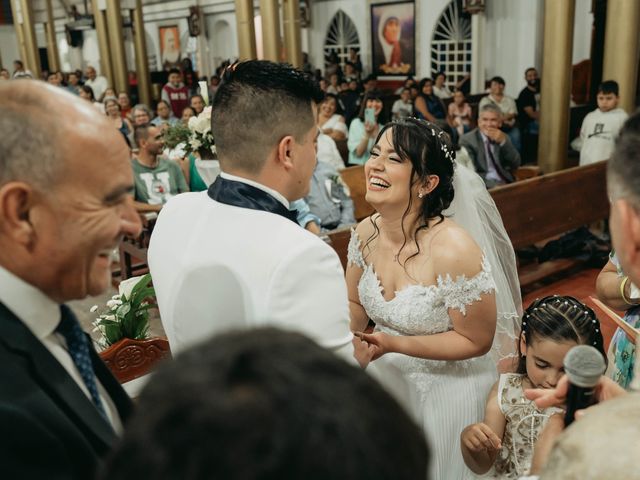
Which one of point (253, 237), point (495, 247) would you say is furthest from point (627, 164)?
point (495, 247)

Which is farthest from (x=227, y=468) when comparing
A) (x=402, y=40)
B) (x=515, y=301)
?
(x=402, y=40)

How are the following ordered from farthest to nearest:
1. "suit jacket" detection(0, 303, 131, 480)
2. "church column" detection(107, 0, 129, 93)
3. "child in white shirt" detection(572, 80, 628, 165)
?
"church column" detection(107, 0, 129, 93), "child in white shirt" detection(572, 80, 628, 165), "suit jacket" detection(0, 303, 131, 480)

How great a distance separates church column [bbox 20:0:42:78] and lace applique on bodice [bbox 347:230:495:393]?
21272 mm

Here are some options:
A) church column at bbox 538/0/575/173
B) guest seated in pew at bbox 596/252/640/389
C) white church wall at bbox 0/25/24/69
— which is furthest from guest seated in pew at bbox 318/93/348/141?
white church wall at bbox 0/25/24/69

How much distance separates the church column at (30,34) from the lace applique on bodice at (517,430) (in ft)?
71.7

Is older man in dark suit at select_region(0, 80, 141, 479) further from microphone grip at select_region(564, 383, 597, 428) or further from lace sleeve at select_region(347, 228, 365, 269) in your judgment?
lace sleeve at select_region(347, 228, 365, 269)

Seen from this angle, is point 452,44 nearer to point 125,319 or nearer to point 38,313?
point 125,319

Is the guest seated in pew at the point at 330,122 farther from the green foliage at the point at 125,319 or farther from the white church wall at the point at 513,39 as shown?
the white church wall at the point at 513,39

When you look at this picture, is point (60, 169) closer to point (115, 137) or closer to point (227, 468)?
point (115, 137)

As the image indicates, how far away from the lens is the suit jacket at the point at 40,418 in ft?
2.76

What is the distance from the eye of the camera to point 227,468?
484 millimetres

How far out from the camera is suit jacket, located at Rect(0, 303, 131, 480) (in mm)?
841

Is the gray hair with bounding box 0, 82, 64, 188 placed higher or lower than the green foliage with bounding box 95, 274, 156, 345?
higher

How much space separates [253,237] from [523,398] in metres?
1.36
